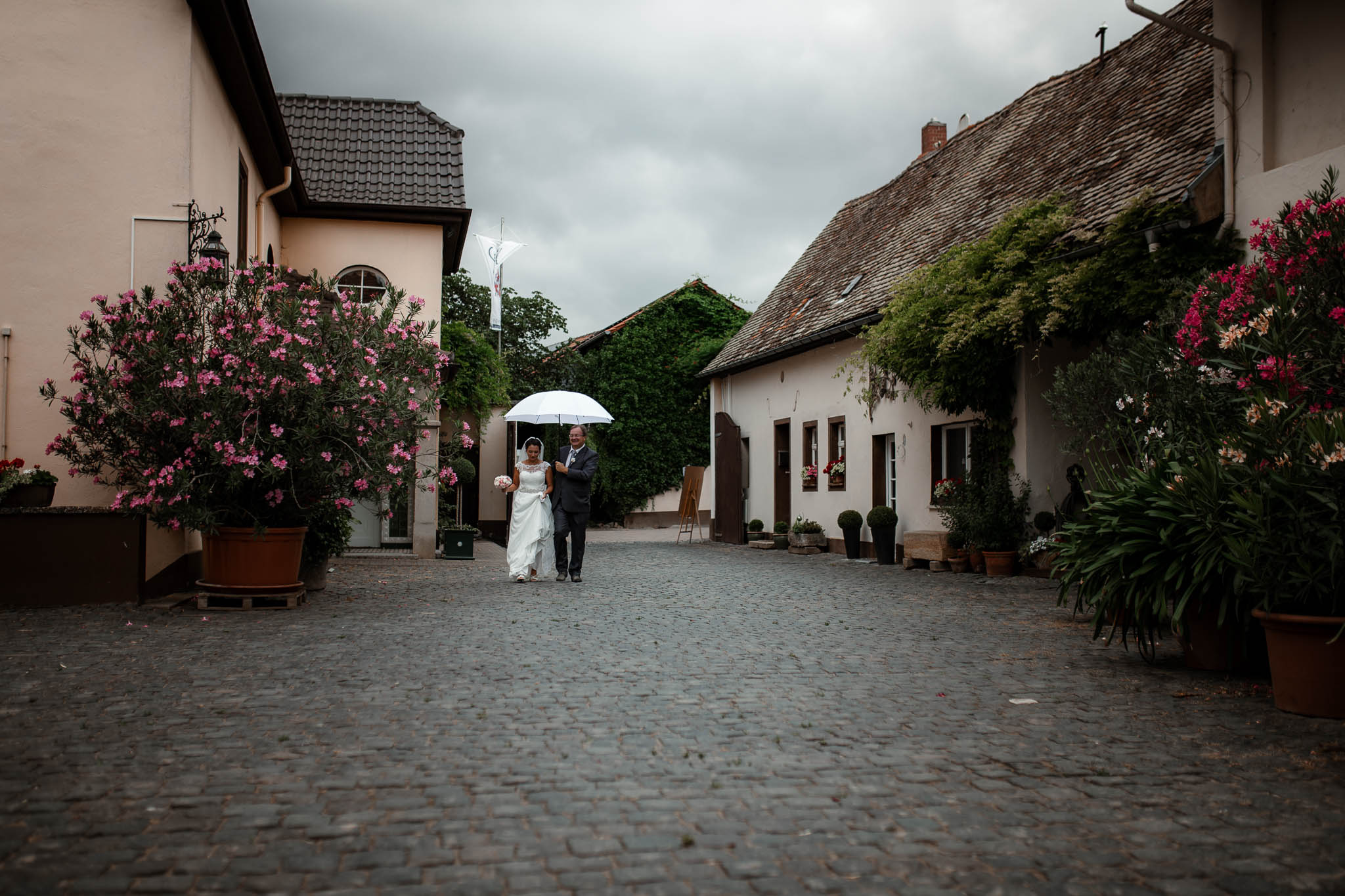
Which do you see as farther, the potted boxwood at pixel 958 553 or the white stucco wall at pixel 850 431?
the potted boxwood at pixel 958 553

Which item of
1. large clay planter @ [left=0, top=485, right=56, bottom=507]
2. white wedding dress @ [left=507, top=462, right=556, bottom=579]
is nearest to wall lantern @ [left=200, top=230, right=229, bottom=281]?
large clay planter @ [left=0, top=485, right=56, bottom=507]

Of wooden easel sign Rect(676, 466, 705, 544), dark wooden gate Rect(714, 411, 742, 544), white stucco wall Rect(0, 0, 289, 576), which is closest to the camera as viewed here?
white stucco wall Rect(0, 0, 289, 576)

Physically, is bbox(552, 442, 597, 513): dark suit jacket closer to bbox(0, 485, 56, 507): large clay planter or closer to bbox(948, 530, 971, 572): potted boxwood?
bbox(948, 530, 971, 572): potted boxwood

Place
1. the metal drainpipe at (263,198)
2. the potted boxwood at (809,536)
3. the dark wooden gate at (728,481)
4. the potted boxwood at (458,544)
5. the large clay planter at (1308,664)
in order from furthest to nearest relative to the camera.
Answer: the dark wooden gate at (728,481)
the potted boxwood at (809,536)
the potted boxwood at (458,544)
the metal drainpipe at (263,198)
the large clay planter at (1308,664)

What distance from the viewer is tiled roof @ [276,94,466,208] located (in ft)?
59.6

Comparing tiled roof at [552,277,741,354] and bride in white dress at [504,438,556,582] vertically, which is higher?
tiled roof at [552,277,741,354]

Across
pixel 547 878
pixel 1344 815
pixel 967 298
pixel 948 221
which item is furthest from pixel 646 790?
pixel 948 221

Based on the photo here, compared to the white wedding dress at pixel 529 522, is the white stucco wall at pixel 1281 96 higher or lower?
higher

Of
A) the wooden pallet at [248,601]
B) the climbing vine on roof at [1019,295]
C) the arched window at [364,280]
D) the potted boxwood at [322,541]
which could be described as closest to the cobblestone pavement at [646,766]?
the wooden pallet at [248,601]

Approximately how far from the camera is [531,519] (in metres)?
13.1

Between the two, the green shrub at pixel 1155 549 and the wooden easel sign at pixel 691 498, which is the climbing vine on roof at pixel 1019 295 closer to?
the green shrub at pixel 1155 549

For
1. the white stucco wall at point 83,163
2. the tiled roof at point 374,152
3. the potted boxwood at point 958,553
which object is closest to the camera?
the white stucco wall at point 83,163

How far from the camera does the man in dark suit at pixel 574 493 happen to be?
12586mm

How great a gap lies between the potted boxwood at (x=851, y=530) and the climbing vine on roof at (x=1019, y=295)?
2749 millimetres
